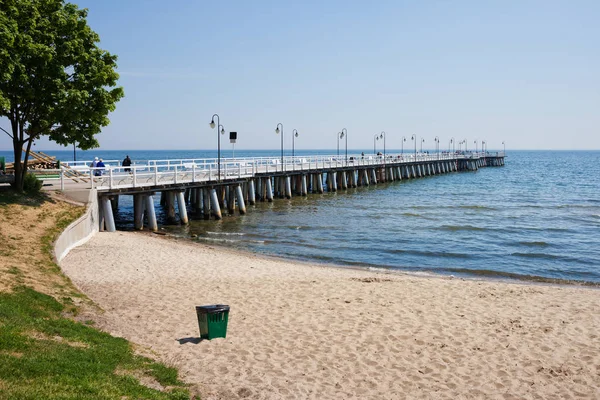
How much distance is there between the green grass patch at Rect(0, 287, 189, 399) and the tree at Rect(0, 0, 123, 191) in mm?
12053

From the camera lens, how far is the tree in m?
19.7

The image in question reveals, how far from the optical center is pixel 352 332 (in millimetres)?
10891

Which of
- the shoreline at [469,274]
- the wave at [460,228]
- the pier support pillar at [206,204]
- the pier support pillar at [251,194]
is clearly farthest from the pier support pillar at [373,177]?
the shoreline at [469,274]

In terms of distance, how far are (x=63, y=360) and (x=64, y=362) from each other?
10cm

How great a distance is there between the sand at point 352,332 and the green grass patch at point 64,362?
677 millimetres

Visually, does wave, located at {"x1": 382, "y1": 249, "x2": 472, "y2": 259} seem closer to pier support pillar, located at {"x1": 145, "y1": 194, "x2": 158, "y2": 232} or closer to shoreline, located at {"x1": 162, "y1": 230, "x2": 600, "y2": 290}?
shoreline, located at {"x1": 162, "y1": 230, "x2": 600, "y2": 290}

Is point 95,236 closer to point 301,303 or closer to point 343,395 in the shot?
point 301,303

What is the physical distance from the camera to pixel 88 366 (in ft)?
24.3

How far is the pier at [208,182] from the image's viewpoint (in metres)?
25.4

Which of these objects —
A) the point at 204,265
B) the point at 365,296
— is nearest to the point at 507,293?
the point at 365,296

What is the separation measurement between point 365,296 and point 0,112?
14685 millimetres

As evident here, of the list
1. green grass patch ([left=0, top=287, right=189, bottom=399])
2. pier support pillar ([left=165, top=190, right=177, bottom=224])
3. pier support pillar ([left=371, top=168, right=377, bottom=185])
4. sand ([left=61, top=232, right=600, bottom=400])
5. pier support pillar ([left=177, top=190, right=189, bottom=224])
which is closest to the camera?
green grass patch ([left=0, top=287, right=189, bottom=399])

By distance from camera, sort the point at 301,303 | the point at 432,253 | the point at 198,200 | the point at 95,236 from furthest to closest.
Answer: the point at 198,200 < the point at 432,253 < the point at 95,236 < the point at 301,303

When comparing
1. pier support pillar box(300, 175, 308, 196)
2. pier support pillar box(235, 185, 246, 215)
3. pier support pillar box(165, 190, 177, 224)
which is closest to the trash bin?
pier support pillar box(165, 190, 177, 224)
